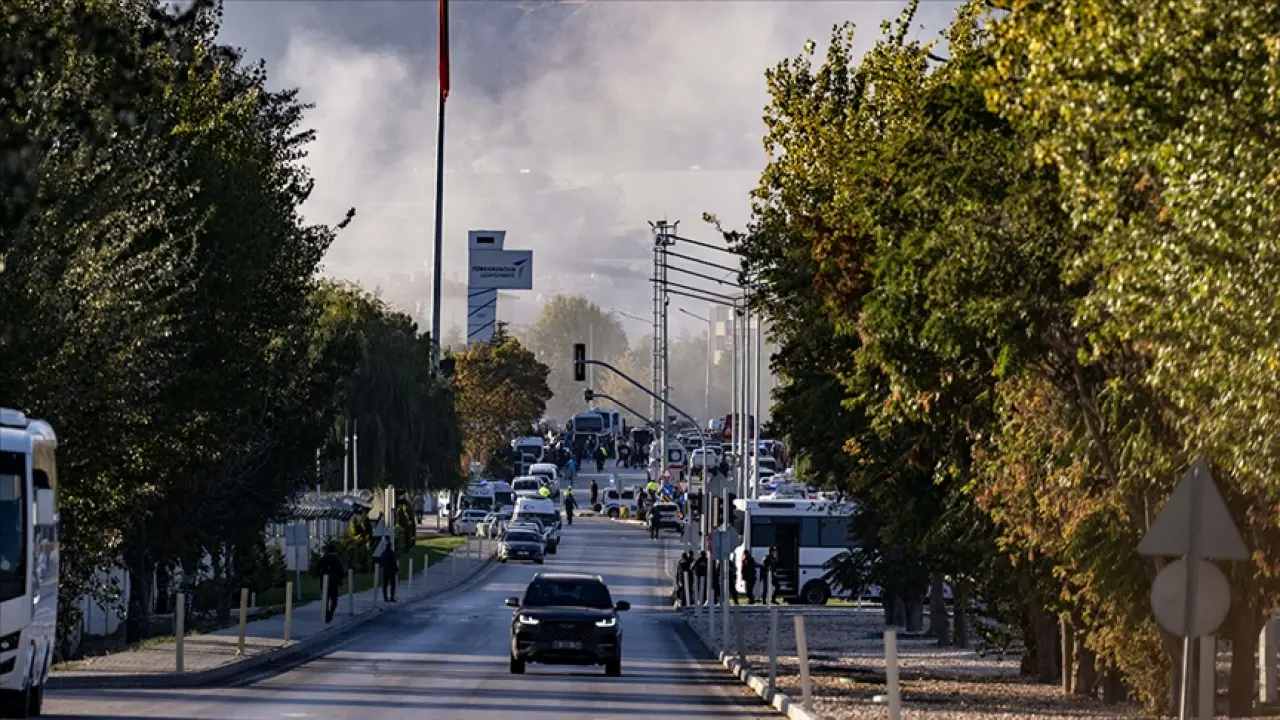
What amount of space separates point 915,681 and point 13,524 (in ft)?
56.1

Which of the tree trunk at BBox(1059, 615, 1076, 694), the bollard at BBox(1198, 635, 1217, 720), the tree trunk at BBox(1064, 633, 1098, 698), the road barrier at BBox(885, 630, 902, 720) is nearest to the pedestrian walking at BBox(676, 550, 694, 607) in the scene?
the tree trunk at BBox(1059, 615, 1076, 694)

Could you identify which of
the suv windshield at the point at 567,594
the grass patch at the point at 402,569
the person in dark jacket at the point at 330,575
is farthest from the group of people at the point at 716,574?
the suv windshield at the point at 567,594

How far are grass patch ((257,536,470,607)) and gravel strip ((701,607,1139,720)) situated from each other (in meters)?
15.8

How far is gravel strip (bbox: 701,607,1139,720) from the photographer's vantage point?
2855 centimetres

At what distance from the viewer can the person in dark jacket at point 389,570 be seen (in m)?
62.8

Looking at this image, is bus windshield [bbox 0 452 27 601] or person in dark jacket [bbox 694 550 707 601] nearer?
bus windshield [bbox 0 452 27 601]

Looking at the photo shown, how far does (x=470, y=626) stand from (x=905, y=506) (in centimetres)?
2085

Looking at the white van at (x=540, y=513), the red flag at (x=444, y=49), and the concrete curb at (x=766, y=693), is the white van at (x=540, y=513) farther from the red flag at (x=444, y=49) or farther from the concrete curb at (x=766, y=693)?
the concrete curb at (x=766, y=693)

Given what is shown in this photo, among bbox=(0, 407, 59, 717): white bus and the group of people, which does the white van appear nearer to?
the group of people

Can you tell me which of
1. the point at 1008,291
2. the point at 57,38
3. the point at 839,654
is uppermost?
the point at 57,38

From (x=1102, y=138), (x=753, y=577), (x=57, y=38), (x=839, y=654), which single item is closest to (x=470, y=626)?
(x=839, y=654)

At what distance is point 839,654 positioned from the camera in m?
45.2

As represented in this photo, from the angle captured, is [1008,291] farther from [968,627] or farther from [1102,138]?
[968,627]

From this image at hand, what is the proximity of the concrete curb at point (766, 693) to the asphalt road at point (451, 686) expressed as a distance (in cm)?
21
